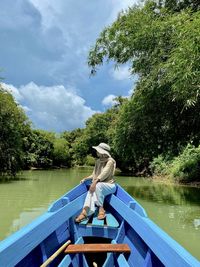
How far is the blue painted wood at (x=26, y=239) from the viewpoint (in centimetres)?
239

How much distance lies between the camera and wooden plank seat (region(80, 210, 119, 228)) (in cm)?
462

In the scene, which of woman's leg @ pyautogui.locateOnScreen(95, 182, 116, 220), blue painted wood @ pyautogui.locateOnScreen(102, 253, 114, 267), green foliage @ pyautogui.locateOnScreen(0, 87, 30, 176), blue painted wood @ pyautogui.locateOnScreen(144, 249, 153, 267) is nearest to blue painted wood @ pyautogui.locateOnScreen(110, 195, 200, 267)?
blue painted wood @ pyautogui.locateOnScreen(144, 249, 153, 267)

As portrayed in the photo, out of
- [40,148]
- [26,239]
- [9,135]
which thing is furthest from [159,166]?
[26,239]

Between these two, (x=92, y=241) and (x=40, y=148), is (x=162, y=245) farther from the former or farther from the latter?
(x=40, y=148)

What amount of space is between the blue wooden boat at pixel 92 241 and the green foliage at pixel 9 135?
1404cm

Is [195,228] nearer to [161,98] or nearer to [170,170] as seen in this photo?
[161,98]

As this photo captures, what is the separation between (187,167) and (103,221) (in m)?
17.4

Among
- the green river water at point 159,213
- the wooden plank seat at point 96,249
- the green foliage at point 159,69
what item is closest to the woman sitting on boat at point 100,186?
the wooden plank seat at point 96,249

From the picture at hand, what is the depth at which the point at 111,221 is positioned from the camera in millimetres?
4898

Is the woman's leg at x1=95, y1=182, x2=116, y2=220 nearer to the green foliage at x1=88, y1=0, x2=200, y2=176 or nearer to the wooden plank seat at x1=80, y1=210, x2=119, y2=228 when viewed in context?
the wooden plank seat at x1=80, y1=210, x2=119, y2=228

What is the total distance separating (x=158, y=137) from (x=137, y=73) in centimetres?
301

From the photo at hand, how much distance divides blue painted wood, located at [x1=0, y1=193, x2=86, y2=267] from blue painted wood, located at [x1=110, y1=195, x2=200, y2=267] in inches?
32.1

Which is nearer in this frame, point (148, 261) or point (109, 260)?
point (148, 261)

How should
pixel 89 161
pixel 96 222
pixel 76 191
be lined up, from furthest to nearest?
1. pixel 89 161
2. pixel 76 191
3. pixel 96 222
